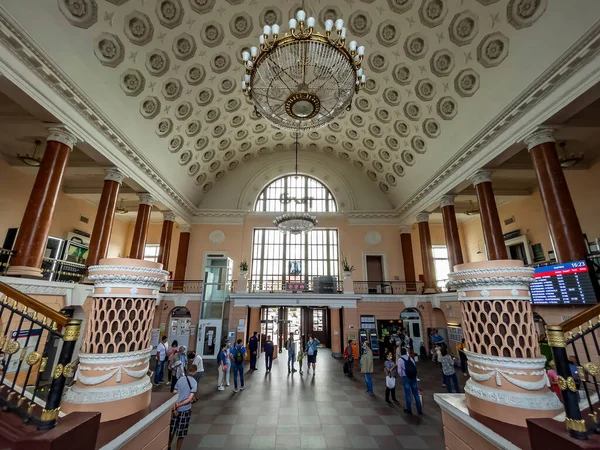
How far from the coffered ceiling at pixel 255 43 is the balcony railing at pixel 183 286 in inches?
207

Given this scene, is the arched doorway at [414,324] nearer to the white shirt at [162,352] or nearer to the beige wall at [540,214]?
the beige wall at [540,214]

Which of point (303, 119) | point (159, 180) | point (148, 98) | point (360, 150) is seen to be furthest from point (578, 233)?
point (159, 180)

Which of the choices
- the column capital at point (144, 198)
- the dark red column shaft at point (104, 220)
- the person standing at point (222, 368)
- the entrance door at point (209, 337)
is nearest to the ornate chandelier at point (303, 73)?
the person standing at point (222, 368)

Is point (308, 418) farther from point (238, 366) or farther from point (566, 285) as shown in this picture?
point (566, 285)

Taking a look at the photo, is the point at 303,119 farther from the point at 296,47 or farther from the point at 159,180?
the point at 159,180

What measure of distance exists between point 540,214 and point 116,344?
50.4ft

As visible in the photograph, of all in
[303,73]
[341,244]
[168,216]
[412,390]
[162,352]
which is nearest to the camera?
[303,73]

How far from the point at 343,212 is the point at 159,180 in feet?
33.3

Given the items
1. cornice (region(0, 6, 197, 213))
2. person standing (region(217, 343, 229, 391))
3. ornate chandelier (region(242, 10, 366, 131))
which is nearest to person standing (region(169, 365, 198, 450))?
person standing (region(217, 343, 229, 391))

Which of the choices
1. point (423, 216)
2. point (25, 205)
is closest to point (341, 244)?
point (423, 216)

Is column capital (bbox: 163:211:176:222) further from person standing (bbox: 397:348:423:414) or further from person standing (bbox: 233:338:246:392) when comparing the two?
person standing (bbox: 397:348:423:414)

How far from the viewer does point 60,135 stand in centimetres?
717

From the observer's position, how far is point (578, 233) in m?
6.12

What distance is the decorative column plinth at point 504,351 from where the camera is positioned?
2332 millimetres
